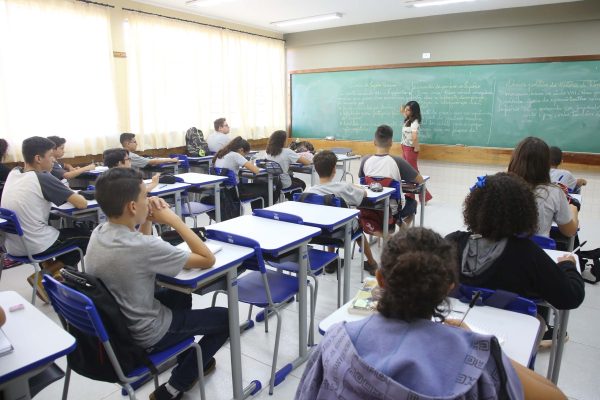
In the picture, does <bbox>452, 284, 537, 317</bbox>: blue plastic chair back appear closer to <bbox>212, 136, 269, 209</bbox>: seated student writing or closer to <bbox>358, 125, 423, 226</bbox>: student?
<bbox>358, 125, 423, 226</bbox>: student

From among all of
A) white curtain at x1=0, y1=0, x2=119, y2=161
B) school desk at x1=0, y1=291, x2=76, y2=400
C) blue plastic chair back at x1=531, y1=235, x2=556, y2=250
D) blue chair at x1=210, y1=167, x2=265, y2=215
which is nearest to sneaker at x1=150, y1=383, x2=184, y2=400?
school desk at x1=0, y1=291, x2=76, y2=400

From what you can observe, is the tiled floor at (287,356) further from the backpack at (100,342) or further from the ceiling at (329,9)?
the ceiling at (329,9)

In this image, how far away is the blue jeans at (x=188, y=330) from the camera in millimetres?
1808

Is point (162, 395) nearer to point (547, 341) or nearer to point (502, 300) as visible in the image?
point (502, 300)

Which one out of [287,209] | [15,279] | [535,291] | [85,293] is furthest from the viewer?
[15,279]

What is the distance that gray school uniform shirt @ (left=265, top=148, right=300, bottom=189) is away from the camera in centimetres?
527

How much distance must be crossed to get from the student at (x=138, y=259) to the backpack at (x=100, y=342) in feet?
0.21

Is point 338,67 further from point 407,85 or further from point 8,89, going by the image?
point 8,89

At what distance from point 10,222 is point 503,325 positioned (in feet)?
9.63

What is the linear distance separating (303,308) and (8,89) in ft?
15.7

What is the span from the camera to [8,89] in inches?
198

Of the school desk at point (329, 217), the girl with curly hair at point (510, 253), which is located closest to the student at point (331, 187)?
the school desk at point (329, 217)

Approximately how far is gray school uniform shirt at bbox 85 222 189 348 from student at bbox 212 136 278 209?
3284mm

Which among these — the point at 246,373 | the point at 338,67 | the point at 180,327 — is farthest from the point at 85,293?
the point at 338,67
